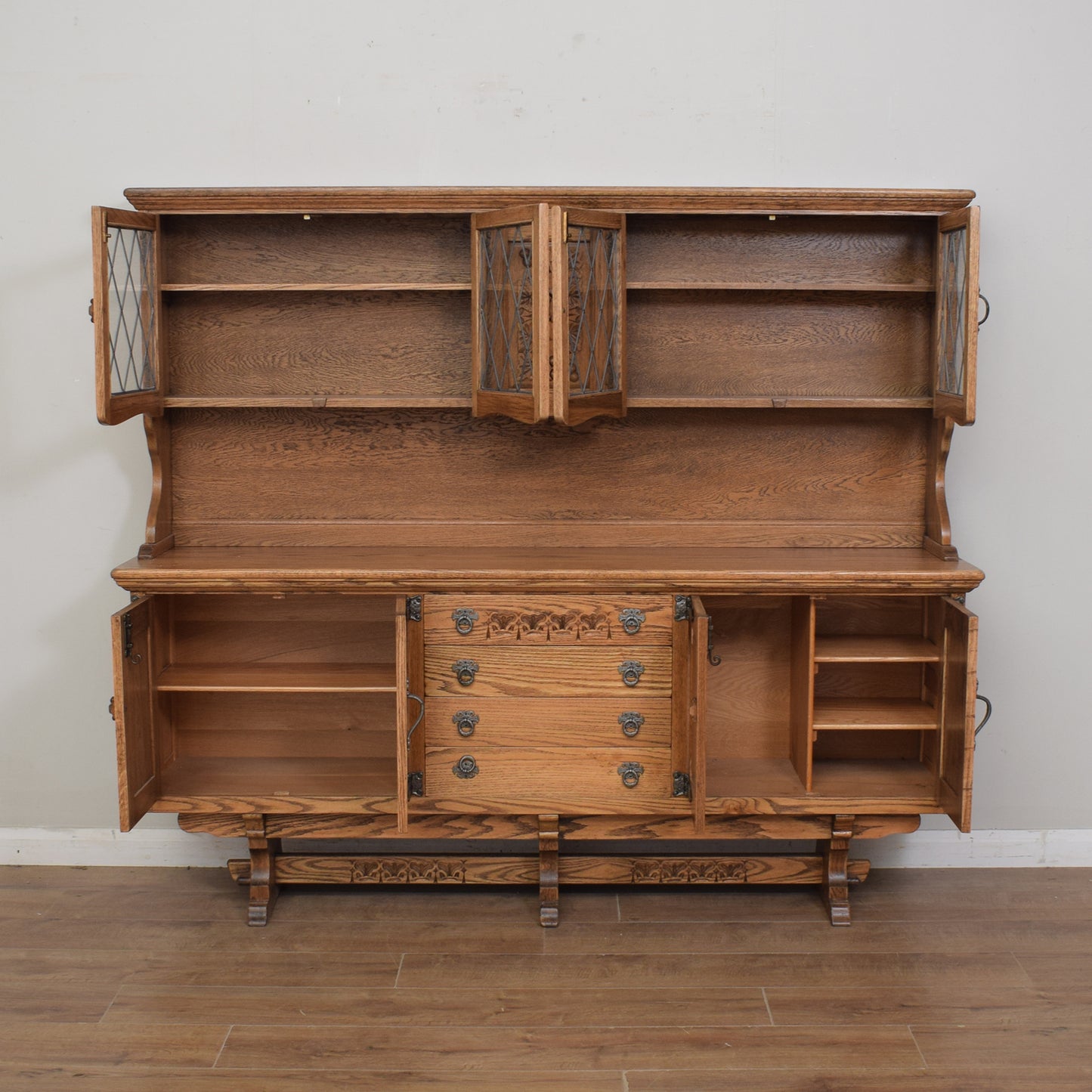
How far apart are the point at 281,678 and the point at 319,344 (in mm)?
987

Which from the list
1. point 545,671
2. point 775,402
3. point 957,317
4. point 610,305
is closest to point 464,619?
point 545,671

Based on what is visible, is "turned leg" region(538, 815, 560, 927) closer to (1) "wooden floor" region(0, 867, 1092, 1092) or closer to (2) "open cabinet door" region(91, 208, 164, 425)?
(1) "wooden floor" region(0, 867, 1092, 1092)

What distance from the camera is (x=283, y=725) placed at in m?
3.51

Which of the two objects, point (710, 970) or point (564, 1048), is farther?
point (710, 970)

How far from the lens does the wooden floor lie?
8.48 ft

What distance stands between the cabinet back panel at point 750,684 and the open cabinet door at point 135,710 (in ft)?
5.29

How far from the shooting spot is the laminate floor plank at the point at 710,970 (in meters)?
2.93

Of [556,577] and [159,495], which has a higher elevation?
[159,495]

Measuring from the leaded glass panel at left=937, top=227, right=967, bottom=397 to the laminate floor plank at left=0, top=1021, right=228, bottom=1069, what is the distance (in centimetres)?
251

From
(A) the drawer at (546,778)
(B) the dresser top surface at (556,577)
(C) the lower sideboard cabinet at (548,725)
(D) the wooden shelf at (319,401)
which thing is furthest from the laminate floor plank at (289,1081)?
(D) the wooden shelf at (319,401)

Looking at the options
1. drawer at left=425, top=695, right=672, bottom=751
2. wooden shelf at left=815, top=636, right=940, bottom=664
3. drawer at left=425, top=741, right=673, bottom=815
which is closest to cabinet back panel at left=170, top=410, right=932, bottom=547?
wooden shelf at left=815, top=636, right=940, bottom=664

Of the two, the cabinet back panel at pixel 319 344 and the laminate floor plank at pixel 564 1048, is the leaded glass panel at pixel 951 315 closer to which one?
the cabinet back panel at pixel 319 344

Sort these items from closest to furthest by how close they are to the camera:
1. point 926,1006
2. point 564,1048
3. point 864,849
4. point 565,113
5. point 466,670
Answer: point 564,1048 → point 926,1006 → point 466,670 → point 565,113 → point 864,849

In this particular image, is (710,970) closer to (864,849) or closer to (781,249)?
(864,849)
